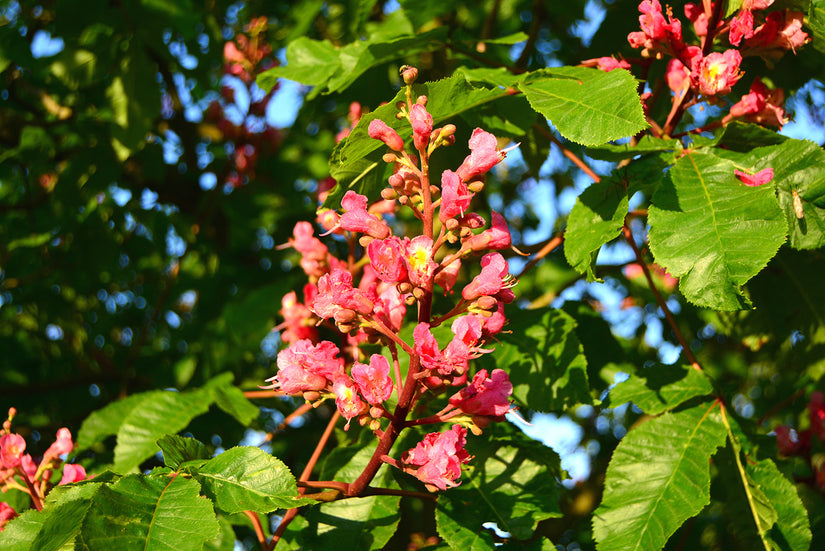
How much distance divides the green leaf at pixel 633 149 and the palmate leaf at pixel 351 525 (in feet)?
3.50

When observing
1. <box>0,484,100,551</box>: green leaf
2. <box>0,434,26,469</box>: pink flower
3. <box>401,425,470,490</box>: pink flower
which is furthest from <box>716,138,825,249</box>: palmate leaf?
<box>0,434,26,469</box>: pink flower

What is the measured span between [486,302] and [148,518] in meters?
0.82

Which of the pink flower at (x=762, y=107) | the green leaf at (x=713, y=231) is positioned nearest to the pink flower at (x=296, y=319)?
the green leaf at (x=713, y=231)

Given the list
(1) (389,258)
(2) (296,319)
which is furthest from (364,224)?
(2) (296,319)

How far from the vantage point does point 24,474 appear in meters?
1.89

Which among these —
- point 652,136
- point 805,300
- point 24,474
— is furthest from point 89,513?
point 805,300

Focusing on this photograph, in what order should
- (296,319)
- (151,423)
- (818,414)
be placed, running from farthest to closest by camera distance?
(818,414)
(296,319)
(151,423)

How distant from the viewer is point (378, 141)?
1743 millimetres

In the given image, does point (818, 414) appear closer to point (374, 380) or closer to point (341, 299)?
point (374, 380)

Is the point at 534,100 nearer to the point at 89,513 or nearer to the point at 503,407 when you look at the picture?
the point at 503,407

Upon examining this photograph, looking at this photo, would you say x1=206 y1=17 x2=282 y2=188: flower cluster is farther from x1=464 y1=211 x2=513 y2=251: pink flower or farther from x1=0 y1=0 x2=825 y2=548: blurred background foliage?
x1=464 y1=211 x2=513 y2=251: pink flower

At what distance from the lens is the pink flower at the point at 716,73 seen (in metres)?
1.86

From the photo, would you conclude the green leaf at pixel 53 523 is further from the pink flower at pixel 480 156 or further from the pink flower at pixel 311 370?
the pink flower at pixel 480 156

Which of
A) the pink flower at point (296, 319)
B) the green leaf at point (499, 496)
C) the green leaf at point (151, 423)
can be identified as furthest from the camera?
the pink flower at point (296, 319)
